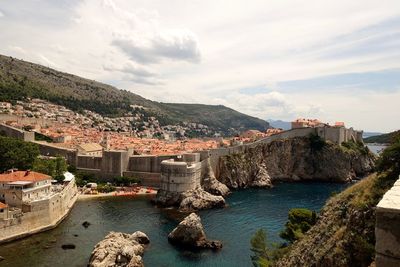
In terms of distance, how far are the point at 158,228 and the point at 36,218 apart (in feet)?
33.8

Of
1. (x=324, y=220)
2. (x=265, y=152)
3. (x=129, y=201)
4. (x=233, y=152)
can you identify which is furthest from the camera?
(x=265, y=152)

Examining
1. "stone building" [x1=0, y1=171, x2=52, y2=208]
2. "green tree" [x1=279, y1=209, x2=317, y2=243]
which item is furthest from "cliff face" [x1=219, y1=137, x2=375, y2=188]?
"green tree" [x1=279, y1=209, x2=317, y2=243]

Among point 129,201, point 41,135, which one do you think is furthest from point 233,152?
point 41,135

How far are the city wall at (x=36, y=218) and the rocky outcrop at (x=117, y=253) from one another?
297 inches

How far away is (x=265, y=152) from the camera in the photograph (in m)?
71.3

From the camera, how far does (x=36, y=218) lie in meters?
33.3

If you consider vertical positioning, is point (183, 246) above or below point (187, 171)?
below

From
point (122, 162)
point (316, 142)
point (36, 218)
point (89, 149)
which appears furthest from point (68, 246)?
point (316, 142)

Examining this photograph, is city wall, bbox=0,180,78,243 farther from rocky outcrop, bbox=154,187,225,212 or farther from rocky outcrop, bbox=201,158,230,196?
rocky outcrop, bbox=201,158,230,196

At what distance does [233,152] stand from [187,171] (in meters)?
17.2

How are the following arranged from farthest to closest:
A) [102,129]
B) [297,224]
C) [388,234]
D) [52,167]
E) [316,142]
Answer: [102,129] → [316,142] → [52,167] → [297,224] → [388,234]

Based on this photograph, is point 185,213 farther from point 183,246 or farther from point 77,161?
point 77,161

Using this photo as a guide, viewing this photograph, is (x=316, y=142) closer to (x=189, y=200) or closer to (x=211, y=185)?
(x=211, y=185)

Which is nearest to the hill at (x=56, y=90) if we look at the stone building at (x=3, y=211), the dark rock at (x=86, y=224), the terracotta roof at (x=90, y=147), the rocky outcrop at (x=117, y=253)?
the terracotta roof at (x=90, y=147)
